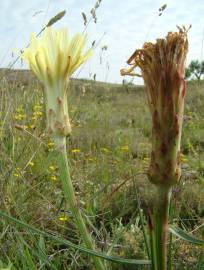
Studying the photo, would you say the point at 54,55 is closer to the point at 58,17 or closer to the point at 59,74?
the point at 59,74

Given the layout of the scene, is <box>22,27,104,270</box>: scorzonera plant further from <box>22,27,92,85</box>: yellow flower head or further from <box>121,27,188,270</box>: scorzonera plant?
<box>121,27,188,270</box>: scorzonera plant

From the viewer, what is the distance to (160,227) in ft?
2.06

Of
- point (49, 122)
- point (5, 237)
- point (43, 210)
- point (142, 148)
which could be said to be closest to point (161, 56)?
point (49, 122)

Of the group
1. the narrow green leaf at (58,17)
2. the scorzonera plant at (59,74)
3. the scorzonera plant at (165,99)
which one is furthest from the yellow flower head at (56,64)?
the narrow green leaf at (58,17)

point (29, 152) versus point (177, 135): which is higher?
point (177, 135)

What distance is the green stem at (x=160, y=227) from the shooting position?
0.61m

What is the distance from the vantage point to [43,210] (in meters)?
1.53

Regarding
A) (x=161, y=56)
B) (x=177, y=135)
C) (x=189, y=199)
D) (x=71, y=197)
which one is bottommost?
(x=189, y=199)

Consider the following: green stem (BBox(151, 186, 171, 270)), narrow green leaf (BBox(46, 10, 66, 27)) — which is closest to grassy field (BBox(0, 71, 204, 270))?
green stem (BBox(151, 186, 171, 270))

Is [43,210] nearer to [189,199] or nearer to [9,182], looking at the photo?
[9,182]

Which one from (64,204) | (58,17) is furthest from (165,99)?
(64,204)

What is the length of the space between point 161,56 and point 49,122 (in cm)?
22

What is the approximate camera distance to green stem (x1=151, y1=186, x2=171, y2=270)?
61 cm

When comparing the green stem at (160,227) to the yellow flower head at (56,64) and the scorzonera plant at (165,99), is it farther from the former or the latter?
the yellow flower head at (56,64)
